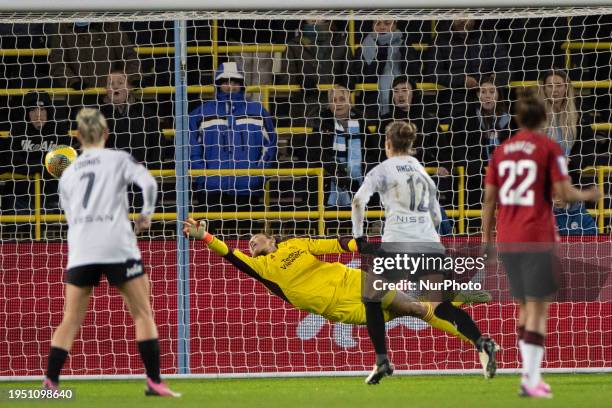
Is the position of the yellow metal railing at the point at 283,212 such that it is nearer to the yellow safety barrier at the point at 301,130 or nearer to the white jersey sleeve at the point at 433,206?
the yellow safety barrier at the point at 301,130


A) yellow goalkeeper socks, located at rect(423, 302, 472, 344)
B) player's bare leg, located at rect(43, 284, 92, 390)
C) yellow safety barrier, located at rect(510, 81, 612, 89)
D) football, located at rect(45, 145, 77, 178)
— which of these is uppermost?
yellow safety barrier, located at rect(510, 81, 612, 89)

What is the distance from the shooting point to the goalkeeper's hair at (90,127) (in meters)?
7.49

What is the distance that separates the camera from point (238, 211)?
11.6 meters

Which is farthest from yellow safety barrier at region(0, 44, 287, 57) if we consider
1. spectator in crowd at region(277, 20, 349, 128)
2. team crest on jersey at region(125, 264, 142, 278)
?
team crest on jersey at region(125, 264, 142, 278)

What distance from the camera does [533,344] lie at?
278 inches

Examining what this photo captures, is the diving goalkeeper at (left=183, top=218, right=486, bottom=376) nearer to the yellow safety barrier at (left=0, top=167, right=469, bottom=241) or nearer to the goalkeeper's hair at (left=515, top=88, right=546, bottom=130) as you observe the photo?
the yellow safety barrier at (left=0, top=167, right=469, bottom=241)

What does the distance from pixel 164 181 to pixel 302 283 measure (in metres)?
1.97

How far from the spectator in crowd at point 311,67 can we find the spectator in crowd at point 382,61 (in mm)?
187

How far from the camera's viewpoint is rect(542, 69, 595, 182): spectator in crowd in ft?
36.1

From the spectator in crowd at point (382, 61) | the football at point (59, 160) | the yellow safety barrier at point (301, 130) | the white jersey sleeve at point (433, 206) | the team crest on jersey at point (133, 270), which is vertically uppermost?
the spectator in crowd at point (382, 61)

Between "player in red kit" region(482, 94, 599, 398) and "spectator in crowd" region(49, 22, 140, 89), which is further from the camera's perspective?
"spectator in crowd" region(49, 22, 140, 89)

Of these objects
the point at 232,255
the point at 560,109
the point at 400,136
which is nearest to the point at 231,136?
the point at 232,255

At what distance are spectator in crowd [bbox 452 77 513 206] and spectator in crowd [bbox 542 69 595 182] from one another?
396mm

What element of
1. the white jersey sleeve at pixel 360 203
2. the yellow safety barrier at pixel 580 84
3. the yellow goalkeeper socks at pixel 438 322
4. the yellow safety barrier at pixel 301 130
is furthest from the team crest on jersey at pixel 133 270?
the yellow safety barrier at pixel 580 84
